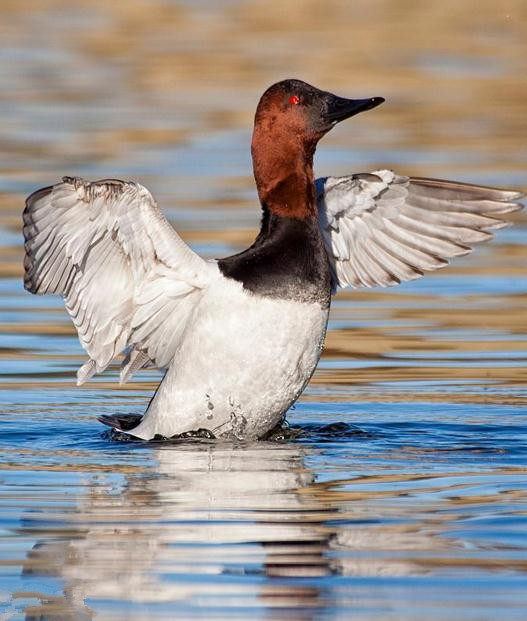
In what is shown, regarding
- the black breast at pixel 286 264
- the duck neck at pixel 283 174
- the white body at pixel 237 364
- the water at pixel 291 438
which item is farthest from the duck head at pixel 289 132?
the water at pixel 291 438

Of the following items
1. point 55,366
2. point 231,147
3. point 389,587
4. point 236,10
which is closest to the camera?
point 389,587

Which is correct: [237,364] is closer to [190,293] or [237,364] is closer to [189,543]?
[190,293]

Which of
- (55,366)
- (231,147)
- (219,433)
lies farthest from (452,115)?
(219,433)

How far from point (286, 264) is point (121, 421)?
120 cm

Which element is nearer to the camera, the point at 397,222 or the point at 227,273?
the point at 227,273

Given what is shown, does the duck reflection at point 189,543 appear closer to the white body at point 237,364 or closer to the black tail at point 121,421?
the white body at point 237,364

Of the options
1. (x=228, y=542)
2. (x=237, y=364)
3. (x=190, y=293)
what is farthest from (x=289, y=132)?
(x=228, y=542)

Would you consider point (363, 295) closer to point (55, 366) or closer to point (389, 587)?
point (55, 366)

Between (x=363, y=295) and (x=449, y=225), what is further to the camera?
→ (x=363, y=295)

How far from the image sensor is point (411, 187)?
28.9ft

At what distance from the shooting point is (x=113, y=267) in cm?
812

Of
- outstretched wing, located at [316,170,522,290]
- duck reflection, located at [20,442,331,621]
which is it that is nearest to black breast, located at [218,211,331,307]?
outstretched wing, located at [316,170,522,290]

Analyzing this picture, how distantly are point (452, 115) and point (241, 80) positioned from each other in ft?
11.8

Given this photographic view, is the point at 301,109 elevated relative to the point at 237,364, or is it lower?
elevated
